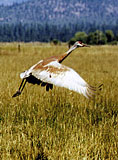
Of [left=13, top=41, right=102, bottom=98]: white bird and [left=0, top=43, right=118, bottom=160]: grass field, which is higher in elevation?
[left=13, top=41, right=102, bottom=98]: white bird

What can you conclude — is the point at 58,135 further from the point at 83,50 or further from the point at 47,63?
the point at 83,50

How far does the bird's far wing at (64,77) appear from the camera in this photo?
2731 millimetres

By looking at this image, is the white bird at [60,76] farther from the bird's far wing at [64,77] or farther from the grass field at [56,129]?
the grass field at [56,129]

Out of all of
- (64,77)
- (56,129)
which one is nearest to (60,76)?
(64,77)

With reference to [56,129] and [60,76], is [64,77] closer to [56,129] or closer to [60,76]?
[60,76]

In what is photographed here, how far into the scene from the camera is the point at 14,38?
173m

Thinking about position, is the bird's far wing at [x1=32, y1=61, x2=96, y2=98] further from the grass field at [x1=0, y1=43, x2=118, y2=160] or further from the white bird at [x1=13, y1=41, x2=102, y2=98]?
the grass field at [x1=0, y1=43, x2=118, y2=160]

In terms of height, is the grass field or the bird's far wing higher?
the bird's far wing

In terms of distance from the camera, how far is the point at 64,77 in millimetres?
2873

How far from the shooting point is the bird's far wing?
8.96 feet

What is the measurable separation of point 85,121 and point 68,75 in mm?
1176

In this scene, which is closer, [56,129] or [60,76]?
[60,76]

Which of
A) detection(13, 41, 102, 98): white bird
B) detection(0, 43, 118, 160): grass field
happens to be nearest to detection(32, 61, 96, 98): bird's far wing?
detection(13, 41, 102, 98): white bird

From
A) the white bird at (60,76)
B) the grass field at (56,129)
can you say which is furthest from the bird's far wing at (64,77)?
the grass field at (56,129)
